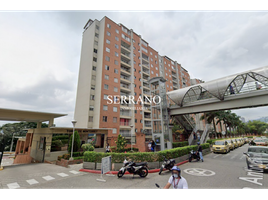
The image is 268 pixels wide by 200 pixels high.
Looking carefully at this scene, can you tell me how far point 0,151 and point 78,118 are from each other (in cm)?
1489

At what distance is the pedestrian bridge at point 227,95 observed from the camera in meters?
13.5

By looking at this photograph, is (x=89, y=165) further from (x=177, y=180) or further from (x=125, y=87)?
(x=125, y=87)

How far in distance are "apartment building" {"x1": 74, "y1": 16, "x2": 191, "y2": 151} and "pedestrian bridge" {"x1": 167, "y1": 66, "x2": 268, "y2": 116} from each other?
8418 millimetres

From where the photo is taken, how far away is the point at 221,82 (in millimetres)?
15312

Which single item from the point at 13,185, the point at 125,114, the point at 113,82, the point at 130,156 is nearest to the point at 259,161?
the point at 130,156

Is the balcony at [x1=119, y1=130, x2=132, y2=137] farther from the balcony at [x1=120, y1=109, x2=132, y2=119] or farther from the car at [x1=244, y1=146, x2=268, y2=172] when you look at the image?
the car at [x1=244, y1=146, x2=268, y2=172]

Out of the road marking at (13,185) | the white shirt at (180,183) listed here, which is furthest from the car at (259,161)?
the road marking at (13,185)

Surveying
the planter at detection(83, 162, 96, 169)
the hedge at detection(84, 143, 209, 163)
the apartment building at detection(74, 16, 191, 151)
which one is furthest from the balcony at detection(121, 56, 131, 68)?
the planter at detection(83, 162, 96, 169)

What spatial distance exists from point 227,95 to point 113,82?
21932mm

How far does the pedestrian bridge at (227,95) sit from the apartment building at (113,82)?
27.6 ft

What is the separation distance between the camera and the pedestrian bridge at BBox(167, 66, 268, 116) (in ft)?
44.4

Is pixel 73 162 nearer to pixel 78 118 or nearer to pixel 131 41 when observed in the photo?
pixel 78 118

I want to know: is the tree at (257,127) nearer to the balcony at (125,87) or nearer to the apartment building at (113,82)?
the apartment building at (113,82)
